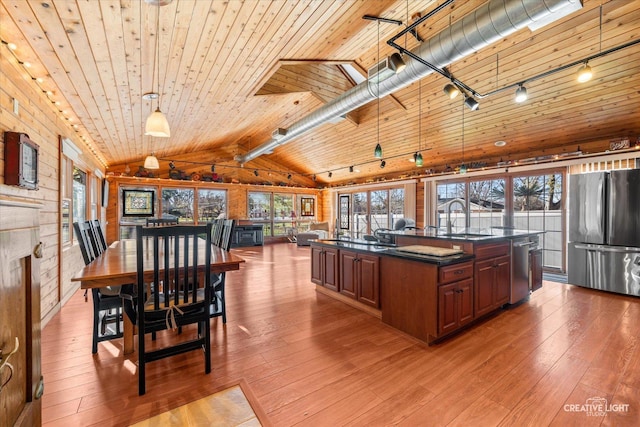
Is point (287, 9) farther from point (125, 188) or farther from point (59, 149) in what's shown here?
point (125, 188)

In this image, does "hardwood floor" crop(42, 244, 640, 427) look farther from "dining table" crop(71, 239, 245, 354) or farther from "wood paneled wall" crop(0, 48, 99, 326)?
"wood paneled wall" crop(0, 48, 99, 326)

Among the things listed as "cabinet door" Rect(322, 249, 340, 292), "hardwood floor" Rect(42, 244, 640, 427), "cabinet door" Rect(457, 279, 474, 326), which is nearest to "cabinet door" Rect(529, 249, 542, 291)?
"hardwood floor" Rect(42, 244, 640, 427)

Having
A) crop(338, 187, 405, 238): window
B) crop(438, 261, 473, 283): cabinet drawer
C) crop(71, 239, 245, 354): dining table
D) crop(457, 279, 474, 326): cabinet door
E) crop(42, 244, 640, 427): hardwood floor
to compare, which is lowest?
crop(42, 244, 640, 427): hardwood floor

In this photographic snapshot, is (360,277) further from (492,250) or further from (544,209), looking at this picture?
(544,209)

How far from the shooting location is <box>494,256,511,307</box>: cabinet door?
3.29 metres

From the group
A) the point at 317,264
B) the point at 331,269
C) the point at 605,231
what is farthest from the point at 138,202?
the point at 605,231

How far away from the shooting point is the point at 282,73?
16.6 ft

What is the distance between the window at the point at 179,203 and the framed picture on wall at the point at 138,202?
0.34 metres

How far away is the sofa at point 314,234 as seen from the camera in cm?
973

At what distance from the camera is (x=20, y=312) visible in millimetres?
843

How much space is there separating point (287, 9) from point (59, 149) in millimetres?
3371

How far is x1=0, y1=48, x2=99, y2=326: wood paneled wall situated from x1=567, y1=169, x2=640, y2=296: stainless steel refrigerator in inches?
283

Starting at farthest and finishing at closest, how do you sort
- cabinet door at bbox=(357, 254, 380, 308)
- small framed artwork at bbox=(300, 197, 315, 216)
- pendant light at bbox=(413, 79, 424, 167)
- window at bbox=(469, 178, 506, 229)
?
1. small framed artwork at bbox=(300, 197, 315, 216)
2. window at bbox=(469, 178, 506, 229)
3. pendant light at bbox=(413, 79, 424, 167)
4. cabinet door at bbox=(357, 254, 380, 308)

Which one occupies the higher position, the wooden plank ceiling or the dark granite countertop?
the wooden plank ceiling
